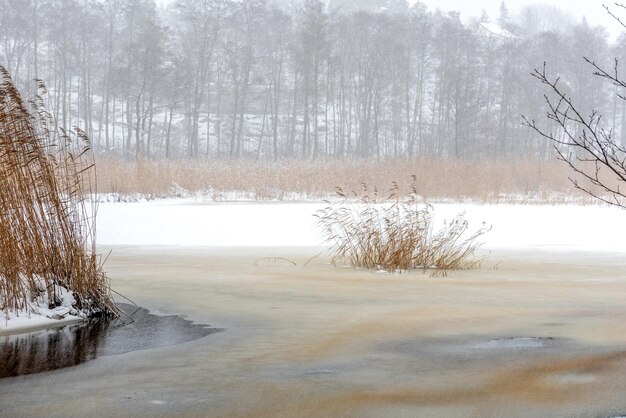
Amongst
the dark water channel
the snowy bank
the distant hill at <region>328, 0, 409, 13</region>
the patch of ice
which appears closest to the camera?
the dark water channel

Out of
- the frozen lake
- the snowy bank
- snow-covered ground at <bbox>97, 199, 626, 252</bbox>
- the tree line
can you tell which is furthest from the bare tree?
the tree line

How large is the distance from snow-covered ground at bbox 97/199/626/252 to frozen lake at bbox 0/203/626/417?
3.31 m

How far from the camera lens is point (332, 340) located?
192 inches

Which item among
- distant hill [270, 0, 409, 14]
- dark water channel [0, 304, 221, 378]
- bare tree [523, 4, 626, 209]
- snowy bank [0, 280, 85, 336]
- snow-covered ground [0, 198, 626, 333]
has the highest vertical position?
distant hill [270, 0, 409, 14]

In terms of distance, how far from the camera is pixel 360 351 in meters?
4.57

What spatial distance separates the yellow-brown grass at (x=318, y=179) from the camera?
19.0 metres

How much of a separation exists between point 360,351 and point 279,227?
27.2ft

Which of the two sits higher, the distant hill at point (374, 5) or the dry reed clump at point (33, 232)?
the distant hill at point (374, 5)

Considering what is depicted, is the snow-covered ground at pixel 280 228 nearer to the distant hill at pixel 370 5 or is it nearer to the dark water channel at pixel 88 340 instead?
the dark water channel at pixel 88 340

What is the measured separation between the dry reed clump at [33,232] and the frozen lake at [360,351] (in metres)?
0.64

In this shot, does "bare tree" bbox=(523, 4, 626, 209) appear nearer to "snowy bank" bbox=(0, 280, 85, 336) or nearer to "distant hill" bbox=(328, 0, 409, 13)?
"snowy bank" bbox=(0, 280, 85, 336)

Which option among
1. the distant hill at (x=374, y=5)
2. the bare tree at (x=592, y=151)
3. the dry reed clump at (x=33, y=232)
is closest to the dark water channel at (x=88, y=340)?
the dry reed clump at (x=33, y=232)

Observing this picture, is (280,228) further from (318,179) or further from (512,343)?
(512,343)

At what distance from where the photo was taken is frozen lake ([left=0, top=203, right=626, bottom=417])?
3.51 m
